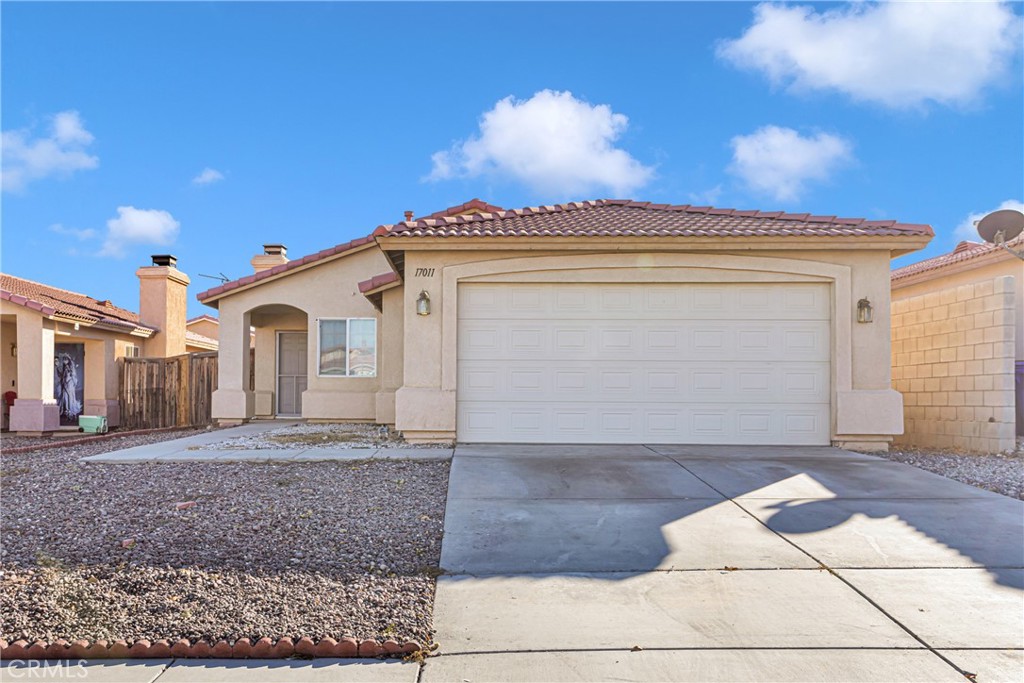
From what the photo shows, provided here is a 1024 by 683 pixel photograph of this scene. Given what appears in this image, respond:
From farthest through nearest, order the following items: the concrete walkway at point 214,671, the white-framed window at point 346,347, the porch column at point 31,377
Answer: the porch column at point 31,377 → the white-framed window at point 346,347 → the concrete walkway at point 214,671

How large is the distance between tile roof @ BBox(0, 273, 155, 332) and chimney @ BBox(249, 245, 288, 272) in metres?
3.64

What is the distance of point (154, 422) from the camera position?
16.0 metres

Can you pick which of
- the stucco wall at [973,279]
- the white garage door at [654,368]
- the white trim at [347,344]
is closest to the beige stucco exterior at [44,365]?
the white trim at [347,344]

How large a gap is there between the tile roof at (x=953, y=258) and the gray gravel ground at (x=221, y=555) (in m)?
13.0

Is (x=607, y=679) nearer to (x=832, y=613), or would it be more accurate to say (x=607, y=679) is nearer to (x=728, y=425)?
(x=832, y=613)

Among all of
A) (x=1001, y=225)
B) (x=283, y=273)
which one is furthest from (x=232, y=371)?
(x=1001, y=225)

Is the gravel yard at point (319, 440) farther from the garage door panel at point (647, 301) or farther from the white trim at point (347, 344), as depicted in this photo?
the garage door panel at point (647, 301)

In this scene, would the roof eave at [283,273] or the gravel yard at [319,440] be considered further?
the roof eave at [283,273]

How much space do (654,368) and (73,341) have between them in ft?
51.9

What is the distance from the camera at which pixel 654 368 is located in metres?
9.50

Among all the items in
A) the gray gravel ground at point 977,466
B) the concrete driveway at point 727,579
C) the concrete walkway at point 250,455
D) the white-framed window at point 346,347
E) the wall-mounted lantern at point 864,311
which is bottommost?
the concrete driveway at point 727,579

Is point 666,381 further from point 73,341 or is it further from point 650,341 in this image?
point 73,341

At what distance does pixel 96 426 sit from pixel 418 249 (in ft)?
33.2

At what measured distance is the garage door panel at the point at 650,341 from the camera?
Answer: 9.48 meters
